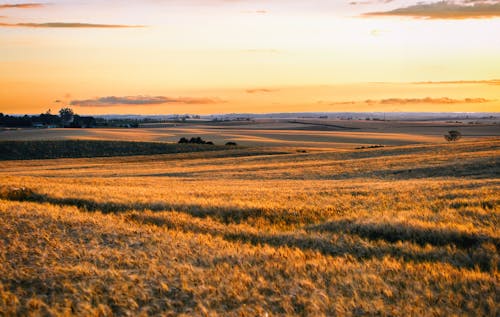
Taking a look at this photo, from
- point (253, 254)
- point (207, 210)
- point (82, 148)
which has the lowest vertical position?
point (82, 148)

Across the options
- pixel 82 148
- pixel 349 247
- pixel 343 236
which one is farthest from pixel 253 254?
pixel 82 148

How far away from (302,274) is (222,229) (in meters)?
5.45

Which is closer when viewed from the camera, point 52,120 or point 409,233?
point 409,233

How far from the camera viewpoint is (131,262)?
1102 centimetres

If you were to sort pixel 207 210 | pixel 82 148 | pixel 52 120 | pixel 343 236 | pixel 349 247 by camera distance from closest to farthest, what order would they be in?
pixel 349 247 → pixel 343 236 → pixel 207 210 → pixel 82 148 → pixel 52 120

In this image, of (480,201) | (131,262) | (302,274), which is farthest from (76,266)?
(480,201)

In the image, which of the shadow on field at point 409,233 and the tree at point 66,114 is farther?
the tree at point 66,114

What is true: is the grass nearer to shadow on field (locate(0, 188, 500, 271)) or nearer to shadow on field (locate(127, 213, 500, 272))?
shadow on field (locate(0, 188, 500, 271))

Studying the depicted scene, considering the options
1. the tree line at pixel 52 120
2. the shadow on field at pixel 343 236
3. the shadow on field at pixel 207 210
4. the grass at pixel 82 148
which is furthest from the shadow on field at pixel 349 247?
the tree line at pixel 52 120

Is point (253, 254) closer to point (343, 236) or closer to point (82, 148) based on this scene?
point (343, 236)

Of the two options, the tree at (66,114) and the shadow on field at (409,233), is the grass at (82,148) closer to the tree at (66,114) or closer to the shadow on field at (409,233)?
the shadow on field at (409,233)

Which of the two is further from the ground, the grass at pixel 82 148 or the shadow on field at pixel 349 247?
the shadow on field at pixel 349 247

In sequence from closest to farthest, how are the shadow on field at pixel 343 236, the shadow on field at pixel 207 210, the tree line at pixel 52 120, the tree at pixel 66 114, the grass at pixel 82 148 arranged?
1. the shadow on field at pixel 343 236
2. the shadow on field at pixel 207 210
3. the grass at pixel 82 148
4. the tree line at pixel 52 120
5. the tree at pixel 66 114

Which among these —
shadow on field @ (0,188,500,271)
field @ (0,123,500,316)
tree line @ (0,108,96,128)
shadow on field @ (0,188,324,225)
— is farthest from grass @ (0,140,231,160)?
tree line @ (0,108,96,128)
